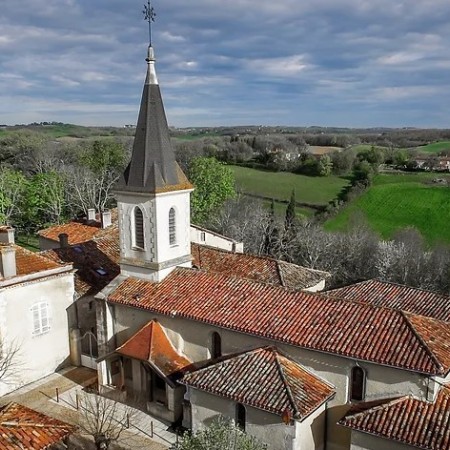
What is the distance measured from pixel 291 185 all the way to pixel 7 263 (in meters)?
58.3

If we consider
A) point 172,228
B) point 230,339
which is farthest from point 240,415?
point 172,228

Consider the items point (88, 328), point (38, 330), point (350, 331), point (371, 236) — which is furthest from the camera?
point (371, 236)

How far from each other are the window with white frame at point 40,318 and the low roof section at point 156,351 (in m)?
5.47

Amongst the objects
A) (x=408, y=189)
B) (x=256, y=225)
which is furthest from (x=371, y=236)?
(x=408, y=189)

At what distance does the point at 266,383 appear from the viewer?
18516 mm

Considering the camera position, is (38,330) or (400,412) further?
(38,330)

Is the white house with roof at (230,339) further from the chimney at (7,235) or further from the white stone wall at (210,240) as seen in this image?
the white stone wall at (210,240)

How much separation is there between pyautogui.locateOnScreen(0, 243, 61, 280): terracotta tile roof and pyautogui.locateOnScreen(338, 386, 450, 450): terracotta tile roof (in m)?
17.9

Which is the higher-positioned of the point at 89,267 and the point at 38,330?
the point at 89,267

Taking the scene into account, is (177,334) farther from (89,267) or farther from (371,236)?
(371,236)

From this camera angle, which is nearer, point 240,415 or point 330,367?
point 330,367

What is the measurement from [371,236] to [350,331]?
3193 centimetres

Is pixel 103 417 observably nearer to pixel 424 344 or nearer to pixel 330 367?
pixel 330 367

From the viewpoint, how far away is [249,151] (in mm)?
112312
